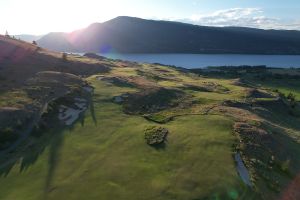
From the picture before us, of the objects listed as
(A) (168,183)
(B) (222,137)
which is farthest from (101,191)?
(B) (222,137)

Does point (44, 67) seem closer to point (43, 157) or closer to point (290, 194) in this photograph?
point (43, 157)

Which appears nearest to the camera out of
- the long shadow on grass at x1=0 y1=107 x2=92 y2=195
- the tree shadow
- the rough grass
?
the rough grass

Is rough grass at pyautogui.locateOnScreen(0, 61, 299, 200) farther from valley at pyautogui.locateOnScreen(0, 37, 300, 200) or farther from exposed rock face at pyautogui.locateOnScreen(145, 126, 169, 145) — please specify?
exposed rock face at pyautogui.locateOnScreen(145, 126, 169, 145)

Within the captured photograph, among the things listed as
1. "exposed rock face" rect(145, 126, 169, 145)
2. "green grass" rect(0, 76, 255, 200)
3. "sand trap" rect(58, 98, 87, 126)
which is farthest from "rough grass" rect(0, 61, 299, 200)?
"sand trap" rect(58, 98, 87, 126)

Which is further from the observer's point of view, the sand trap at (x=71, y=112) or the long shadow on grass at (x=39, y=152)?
the sand trap at (x=71, y=112)

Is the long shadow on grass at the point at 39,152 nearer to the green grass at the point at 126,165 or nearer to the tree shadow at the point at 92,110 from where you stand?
the green grass at the point at 126,165

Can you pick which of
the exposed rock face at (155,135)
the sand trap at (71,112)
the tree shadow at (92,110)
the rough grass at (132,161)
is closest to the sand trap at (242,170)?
the rough grass at (132,161)
